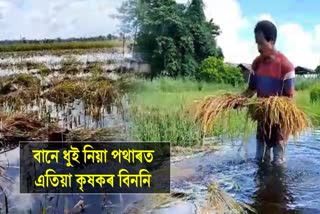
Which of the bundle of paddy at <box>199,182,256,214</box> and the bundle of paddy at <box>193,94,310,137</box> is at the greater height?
the bundle of paddy at <box>193,94,310,137</box>

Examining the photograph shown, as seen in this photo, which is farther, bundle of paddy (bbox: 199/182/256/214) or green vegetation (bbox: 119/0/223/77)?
green vegetation (bbox: 119/0/223/77)

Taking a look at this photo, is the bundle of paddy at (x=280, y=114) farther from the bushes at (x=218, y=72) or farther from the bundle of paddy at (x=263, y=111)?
the bushes at (x=218, y=72)

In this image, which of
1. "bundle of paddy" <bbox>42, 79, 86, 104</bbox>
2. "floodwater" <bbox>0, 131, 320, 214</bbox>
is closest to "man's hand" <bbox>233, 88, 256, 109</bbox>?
"floodwater" <bbox>0, 131, 320, 214</bbox>

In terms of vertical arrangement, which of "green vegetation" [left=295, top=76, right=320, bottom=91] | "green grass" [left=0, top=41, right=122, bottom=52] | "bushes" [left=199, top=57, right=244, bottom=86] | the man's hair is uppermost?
the man's hair

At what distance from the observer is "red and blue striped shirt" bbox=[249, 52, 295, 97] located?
1612mm

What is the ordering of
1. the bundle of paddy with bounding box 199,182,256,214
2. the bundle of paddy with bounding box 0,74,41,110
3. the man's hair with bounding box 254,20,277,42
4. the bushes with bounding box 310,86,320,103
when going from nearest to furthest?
the bundle of paddy with bounding box 199,182,256,214, the man's hair with bounding box 254,20,277,42, the bushes with bounding box 310,86,320,103, the bundle of paddy with bounding box 0,74,41,110

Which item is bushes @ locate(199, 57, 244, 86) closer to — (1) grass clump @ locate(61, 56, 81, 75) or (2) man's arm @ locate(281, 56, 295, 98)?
Answer: (2) man's arm @ locate(281, 56, 295, 98)

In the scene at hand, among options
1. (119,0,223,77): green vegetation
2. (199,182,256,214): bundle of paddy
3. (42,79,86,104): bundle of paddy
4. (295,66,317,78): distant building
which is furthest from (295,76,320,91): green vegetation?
(42,79,86,104): bundle of paddy

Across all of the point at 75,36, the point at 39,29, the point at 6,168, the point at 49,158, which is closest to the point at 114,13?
the point at 75,36

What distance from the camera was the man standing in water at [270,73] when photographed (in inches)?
63.6

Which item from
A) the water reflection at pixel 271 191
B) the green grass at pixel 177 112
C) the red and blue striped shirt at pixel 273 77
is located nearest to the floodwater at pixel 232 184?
the water reflection at pixel 271 191

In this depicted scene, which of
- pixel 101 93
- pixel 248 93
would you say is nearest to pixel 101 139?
pixel 101 93

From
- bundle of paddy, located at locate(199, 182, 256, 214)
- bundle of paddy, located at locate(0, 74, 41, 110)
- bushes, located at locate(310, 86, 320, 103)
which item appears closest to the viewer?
bundle of paddy, located at locate(199, 182, 256, 214)

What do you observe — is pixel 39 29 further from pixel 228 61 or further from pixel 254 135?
pixel 254 135
